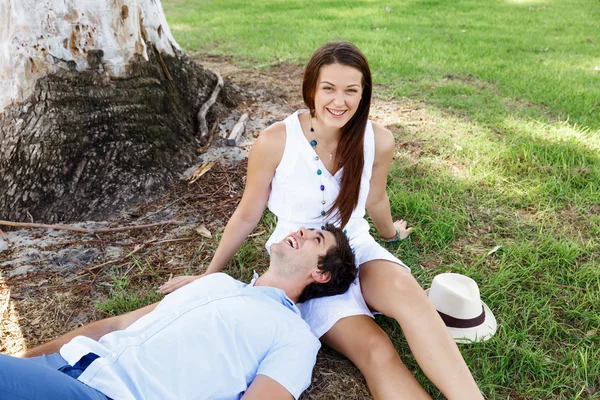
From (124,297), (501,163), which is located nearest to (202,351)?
(124,297)

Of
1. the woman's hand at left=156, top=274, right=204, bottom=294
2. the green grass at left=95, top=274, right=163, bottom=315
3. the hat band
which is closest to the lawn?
the hat band

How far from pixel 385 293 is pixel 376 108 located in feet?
10.9

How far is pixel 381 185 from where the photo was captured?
10.2 feet

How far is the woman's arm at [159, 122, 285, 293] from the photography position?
2797mm

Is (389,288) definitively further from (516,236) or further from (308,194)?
(516,236)

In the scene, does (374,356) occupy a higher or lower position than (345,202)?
lower

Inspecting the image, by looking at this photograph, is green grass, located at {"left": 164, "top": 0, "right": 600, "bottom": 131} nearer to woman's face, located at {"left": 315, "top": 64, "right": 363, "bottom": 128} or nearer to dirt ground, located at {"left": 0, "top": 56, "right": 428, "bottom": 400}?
dirt ground, located at {"left": 0, "top": 56, "right": 428, "bottom": 400}

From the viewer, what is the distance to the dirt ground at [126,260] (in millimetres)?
2756

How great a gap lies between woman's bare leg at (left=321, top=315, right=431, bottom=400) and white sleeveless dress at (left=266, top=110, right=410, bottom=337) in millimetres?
149

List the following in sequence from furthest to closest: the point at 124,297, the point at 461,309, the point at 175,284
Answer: the point at 124,297
the point at 175,284
the point at 461,309

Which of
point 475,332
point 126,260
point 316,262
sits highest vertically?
point 316,262

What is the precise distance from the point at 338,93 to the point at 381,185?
760 millimetres

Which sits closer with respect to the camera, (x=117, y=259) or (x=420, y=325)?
(x=420, y=325)

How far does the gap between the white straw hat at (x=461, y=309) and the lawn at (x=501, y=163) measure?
0.08 meters
